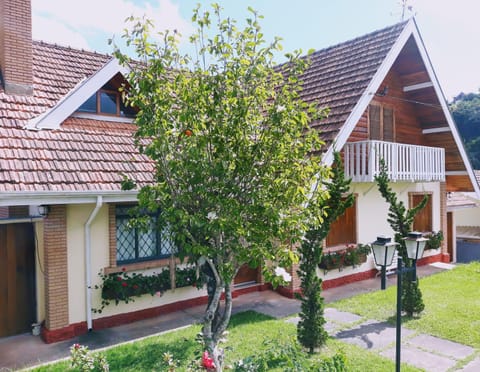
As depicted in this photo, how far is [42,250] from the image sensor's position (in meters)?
7.32

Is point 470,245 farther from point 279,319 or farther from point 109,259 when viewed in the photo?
point 109,259

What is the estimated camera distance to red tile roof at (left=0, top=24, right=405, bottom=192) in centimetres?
668

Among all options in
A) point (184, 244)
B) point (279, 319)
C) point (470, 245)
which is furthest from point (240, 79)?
point (470, 245)

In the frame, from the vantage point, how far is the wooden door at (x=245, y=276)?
10125 mm

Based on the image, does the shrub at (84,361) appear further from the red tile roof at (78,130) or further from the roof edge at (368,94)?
the roof edge at (368,94)

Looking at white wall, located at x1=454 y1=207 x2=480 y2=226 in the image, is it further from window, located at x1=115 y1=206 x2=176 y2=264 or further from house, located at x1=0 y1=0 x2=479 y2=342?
window, located at x1=115 y1=206 x2=176 y2=264

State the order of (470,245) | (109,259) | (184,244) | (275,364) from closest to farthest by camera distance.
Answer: (184,244), (275,364), (109,259), (470,245)

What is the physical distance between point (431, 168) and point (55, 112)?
1155cm

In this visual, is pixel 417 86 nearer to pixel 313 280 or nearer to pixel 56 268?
pixel 313 280

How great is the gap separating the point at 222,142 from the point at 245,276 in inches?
257

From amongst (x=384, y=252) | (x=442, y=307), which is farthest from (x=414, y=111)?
(x=384, y=252)

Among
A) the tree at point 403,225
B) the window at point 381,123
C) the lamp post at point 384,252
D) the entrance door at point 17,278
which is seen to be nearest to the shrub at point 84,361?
the entrance door at point 17,278

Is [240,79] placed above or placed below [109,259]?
above

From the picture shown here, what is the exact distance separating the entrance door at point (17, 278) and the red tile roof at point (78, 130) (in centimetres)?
153
